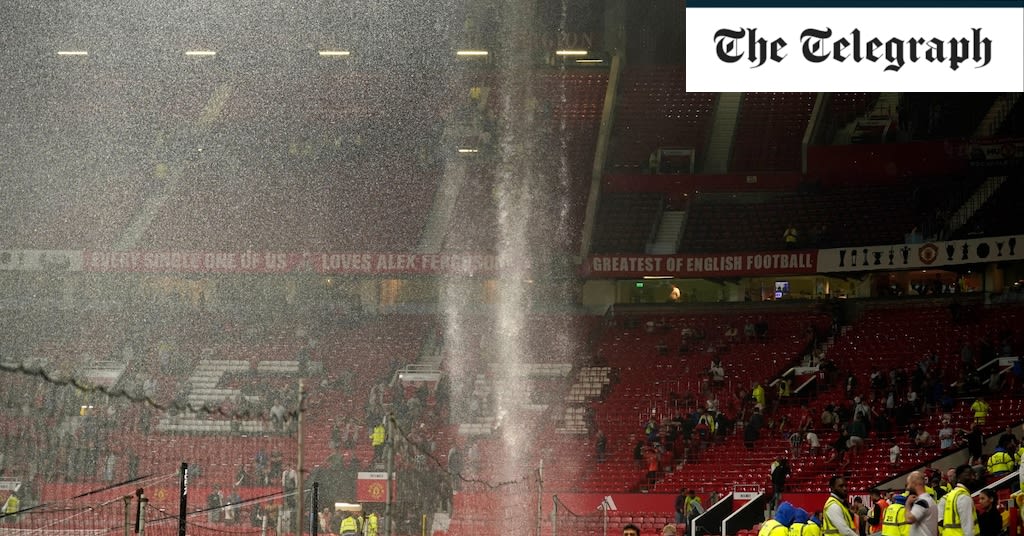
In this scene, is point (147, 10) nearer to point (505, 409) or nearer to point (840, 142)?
point (505, 409)

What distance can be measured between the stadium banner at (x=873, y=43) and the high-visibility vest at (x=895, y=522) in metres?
5.69

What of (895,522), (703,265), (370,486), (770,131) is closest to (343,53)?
(770,131)

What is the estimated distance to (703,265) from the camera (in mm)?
32375

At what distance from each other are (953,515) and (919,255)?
20.4 m

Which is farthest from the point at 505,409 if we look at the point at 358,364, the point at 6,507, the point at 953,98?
the point at 953,98

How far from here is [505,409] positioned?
2883 centimetres

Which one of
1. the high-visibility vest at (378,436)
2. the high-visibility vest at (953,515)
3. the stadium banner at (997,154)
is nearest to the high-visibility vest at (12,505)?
the high-visibility vest at (378,436)

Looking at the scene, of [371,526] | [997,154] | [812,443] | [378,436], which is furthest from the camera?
Answer: [997,154]

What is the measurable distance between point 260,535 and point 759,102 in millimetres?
20727

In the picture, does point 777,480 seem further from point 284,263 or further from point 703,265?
point 284,263

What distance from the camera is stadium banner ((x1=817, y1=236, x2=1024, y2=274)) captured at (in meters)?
28.6

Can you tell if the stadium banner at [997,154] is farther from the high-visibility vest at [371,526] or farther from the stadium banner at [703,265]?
the high-visibility vest at [371,526]

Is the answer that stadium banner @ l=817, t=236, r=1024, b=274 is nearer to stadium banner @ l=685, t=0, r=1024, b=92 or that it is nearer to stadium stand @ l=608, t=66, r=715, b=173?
stadium stand @ l=608, t=66, r=715, b=173

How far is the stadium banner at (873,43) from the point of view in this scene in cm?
603
